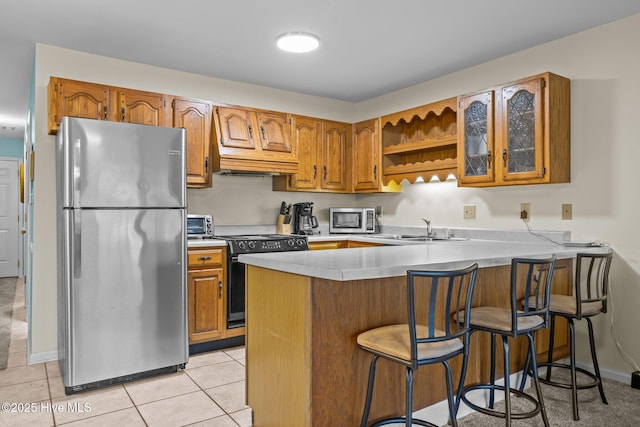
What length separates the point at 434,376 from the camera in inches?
91.4

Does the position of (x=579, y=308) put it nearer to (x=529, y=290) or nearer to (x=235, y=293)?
(x=529, y=290)

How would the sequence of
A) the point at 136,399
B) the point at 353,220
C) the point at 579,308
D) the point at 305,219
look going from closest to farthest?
the point at 579,308 → the point at 136,399 → the point at 305,219 → the point at 353,220

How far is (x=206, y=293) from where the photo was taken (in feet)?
11.7

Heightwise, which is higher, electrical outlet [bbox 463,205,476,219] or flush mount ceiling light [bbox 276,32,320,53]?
flush mount ceiling light [bbox 276,32,320,53]

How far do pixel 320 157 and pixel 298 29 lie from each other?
5.69 feet

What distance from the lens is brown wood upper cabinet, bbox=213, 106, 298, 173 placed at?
394 centimetres

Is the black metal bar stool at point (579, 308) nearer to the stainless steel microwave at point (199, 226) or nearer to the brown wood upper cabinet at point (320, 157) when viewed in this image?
the brown wood upper cabinet at point (320, 157)

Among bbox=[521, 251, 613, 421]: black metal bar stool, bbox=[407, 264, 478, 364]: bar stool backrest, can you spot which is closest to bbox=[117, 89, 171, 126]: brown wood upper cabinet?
bbox=[407, 264, 478, 364]: bar stool backrest

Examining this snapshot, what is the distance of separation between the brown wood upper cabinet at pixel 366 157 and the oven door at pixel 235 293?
172 centimetres

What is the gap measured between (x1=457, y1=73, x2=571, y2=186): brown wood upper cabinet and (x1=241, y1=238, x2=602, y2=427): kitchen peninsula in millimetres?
1183

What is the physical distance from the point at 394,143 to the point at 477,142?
4.02 feet

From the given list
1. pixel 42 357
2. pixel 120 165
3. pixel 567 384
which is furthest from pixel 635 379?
pixel 42 357

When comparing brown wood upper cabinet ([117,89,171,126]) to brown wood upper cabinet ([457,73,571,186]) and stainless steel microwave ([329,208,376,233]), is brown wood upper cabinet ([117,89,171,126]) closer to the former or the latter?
stainless steel microwave ([329,208,376,233])

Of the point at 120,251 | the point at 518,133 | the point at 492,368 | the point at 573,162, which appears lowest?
the point at 492,368
